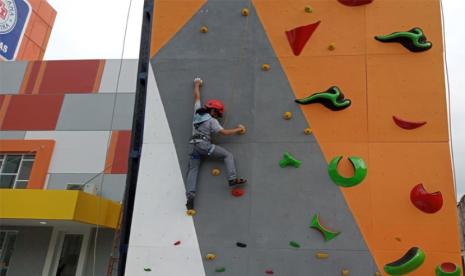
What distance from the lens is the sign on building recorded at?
17.7m

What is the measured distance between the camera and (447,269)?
15.4 feet

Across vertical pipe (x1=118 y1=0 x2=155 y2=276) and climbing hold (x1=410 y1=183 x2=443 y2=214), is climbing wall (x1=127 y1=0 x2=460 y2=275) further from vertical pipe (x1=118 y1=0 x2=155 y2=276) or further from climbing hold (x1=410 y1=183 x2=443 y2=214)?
vertical pipe (x1=118 y1=0 x2=155 y2=276)

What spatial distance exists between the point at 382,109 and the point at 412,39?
100 cm

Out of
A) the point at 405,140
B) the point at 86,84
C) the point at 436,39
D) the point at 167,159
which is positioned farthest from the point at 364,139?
the point at 86,84

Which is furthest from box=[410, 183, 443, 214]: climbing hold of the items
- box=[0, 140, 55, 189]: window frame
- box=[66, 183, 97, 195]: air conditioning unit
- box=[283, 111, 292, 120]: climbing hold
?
box=[0, 140, 55, 189]: window frame

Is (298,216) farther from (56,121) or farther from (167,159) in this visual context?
(56,121)

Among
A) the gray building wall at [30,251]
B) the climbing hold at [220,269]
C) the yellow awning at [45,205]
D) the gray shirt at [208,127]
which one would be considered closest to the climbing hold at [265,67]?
the gray shirt at [208,127]

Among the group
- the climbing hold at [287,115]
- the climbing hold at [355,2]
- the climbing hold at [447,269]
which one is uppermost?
the climbing hold at [355,2]

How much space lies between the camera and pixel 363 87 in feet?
17.9

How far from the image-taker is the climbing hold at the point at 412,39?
17.6 ft

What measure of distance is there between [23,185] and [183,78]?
896 centimetres

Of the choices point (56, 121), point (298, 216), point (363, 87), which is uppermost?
point (56, 121)

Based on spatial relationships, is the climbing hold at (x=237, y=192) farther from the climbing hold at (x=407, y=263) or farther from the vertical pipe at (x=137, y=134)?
the climbing hold at (x=407, y=263)

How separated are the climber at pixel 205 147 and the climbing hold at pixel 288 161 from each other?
537 mm
